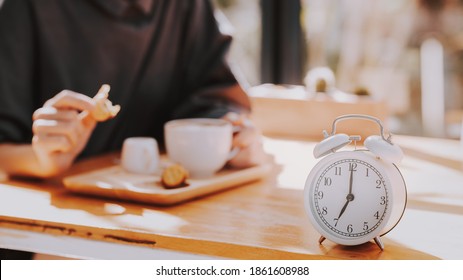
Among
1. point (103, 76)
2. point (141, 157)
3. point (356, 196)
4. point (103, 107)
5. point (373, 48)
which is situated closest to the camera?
point (356, 196)

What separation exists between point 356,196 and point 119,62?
922mm

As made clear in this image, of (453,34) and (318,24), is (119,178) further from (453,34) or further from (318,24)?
(453,34)

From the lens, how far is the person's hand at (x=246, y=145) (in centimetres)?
125

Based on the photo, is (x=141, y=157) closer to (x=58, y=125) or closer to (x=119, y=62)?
(x=58, y=125)

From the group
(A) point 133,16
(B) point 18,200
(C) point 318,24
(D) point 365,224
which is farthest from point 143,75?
(C) point 318,24

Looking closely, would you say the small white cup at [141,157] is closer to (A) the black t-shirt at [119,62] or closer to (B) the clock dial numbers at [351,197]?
(A) the black t-shirt at [119,62]

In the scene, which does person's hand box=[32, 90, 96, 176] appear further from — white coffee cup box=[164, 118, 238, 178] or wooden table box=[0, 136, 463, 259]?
white coffee cup box=[164, 118, 238, 178]

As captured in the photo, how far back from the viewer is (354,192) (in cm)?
82

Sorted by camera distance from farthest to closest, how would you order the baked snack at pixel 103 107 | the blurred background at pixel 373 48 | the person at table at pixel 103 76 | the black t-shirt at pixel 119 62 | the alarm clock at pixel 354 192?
the blurred background at pixel 373 48
the black t-shirt at pixel 119 62
the person at table at pixel 103 76
the baked snack at pixel 103 107
the alarm clock at pixel 354 192

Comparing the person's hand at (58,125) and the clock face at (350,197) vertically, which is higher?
the person's hand at (58,125)

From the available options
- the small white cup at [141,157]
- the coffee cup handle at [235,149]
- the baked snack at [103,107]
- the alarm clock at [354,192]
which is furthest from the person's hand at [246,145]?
the alarm clock at [354,192]

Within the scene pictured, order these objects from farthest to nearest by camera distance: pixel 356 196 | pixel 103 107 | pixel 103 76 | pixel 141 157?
pixel 103 76 → pixel 141 157 → pixel 103 107 → pixel 356 196

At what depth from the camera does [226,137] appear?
1.18 m

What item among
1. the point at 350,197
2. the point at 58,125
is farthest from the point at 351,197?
the point at 58,125
